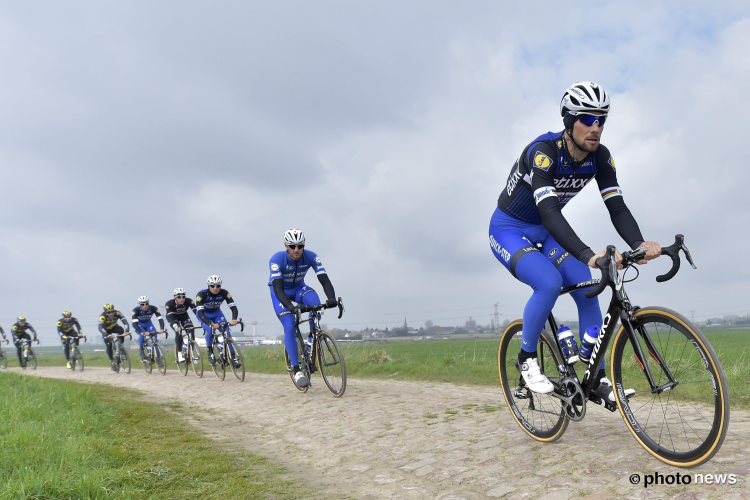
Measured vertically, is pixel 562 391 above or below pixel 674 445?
above

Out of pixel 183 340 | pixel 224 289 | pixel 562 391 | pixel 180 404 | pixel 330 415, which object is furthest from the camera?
pixel 183 340

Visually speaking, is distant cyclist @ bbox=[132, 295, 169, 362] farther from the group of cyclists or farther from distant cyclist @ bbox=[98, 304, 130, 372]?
distant cyclist @ bbox=[98, 304, 130, 372]

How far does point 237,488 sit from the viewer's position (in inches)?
171

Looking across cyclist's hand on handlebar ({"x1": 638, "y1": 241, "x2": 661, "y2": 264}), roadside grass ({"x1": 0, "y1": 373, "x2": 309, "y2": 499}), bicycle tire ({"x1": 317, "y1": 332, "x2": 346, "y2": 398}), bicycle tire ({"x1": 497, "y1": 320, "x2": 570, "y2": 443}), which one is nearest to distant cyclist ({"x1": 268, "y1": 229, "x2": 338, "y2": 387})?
bicycle tire ({"x1": 317, "y1": 332, "x2": 346, "y2": 398})

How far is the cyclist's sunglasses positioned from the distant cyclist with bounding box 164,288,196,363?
→ 14817 millimetres

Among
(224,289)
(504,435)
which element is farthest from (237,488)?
(224,289)

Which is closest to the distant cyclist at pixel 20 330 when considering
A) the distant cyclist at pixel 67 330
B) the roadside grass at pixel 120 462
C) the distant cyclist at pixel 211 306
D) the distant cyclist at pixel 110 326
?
the distant cyclist at pixel 67 330

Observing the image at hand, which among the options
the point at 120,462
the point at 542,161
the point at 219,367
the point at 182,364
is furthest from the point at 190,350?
the point at 542,161

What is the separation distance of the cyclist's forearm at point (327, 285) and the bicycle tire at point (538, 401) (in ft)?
14.7

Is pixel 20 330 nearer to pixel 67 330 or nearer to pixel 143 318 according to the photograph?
pixel 67 330

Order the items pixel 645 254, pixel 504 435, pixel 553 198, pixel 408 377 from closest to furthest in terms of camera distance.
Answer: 1. pixel 645 254
2. pixel 553 198
3. pixel 504 435
4. pixel 408 377

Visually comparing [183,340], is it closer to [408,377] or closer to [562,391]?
[408,377]

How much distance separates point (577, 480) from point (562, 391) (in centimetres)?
90

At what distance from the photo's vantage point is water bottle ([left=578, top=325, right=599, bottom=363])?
4438mm
